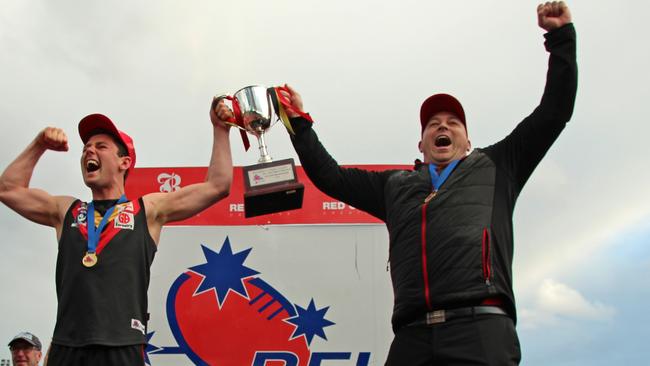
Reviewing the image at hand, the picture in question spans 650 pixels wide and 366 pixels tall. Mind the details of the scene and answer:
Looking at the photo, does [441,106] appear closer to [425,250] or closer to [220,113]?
[425,250]

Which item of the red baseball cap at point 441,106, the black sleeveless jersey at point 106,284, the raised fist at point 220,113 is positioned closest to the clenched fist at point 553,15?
the red baseball cap at point 441,106

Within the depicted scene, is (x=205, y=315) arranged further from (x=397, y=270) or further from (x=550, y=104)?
(x=550, y=104)

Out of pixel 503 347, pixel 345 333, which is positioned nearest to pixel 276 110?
pixel 503 347

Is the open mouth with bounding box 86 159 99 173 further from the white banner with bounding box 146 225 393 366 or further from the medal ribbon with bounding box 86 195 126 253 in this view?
the white banner with bounding box 146 225 393 366

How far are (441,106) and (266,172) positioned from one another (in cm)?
102

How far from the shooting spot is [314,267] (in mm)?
5316

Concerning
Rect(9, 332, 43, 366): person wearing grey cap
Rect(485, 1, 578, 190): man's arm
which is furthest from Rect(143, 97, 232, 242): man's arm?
Answer: Rect(9, 332, 43, 366): person wearing grey cap

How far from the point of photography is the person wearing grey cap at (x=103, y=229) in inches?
121

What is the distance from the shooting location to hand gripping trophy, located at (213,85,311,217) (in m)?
3.69

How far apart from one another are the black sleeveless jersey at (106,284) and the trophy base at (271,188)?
0.60 metres

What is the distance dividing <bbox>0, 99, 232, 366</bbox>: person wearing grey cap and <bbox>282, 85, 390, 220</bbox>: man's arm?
49 centimetres

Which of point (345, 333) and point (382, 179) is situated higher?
point (382, 179)

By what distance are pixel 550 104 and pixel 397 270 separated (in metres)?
0.98

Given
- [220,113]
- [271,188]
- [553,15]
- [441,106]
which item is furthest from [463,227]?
[220,113]
